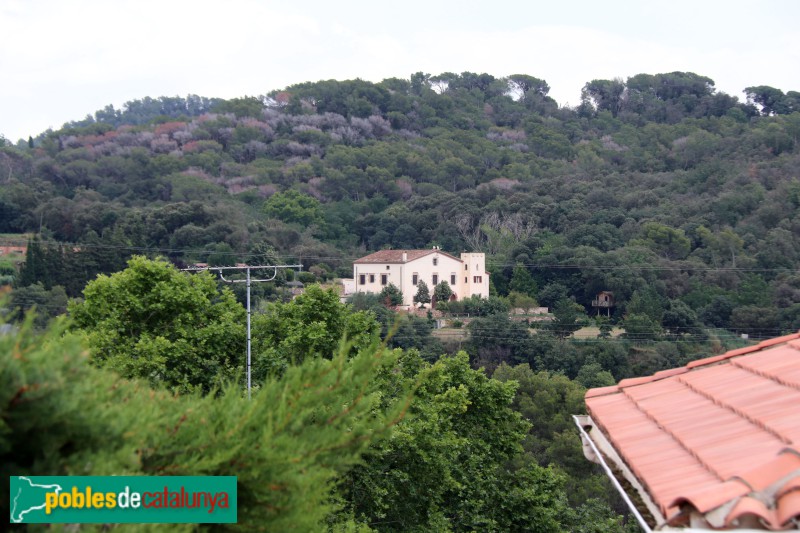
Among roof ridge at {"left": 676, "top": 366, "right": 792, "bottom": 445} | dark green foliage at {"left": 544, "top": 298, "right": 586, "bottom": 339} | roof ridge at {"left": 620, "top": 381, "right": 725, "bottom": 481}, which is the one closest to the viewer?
roof ridge at {"left": 620, "top": 381, "right": 725, "bottom": 481}

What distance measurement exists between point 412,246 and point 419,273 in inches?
380

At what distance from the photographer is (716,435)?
11.5ft

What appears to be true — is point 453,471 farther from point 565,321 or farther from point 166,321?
point 565,321

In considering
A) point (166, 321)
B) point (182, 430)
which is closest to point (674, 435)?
point (182, 430)

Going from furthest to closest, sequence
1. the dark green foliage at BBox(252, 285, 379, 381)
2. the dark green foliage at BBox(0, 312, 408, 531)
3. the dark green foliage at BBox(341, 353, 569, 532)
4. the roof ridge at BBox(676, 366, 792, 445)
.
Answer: the dark green foliage at BBox(252, 285, 379, 381)
the dark green foliage at BBox(341, 353, 569, 532)
the roof ridge at BBox(676, 366, 792, 445)
the dark green foliage at BBox(0, 312, 408, 531)

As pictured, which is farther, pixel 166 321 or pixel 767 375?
pixel 166 321

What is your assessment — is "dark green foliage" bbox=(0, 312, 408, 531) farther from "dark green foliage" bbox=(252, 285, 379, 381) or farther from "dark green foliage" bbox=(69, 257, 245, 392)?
"dark green foliage" bbox=(69, 257, 245, 392)

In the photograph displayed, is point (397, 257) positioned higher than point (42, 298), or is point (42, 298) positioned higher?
point (397, 257)

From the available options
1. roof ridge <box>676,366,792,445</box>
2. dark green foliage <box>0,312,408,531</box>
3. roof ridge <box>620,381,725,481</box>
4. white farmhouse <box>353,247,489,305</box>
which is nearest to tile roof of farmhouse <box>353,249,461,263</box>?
white farmhouse <box>353,247,489,305</box>

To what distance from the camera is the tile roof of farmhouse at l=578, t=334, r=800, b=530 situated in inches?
107

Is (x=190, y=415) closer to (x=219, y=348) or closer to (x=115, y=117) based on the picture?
(x=219, y=348)

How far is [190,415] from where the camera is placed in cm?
307

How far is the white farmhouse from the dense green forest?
1.83m

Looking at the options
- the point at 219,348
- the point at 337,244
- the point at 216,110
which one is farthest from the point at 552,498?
the point at 216,110
